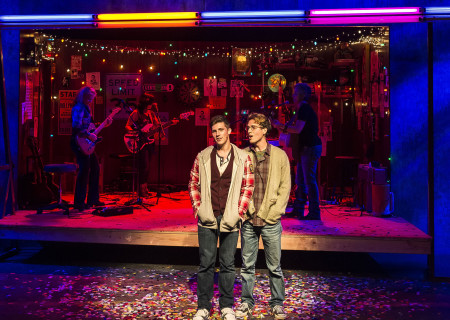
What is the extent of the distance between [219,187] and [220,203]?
145 millimetres

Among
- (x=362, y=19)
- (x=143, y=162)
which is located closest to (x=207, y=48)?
(x=143, y=162)

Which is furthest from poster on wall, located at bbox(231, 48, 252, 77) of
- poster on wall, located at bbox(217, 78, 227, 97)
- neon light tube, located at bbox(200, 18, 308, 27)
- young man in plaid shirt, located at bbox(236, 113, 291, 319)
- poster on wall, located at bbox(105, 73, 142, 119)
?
young man in plaid shirt, located at bbox(236, 113, 291, 319)

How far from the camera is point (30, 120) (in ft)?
26.3

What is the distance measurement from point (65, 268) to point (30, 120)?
9.18 ft

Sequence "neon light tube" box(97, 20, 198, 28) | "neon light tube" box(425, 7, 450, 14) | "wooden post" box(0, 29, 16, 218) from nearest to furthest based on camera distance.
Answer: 1. "neon light tube" box(425, 7, 450, 14)
2. "neon light tube" box(97, 20, 198, 28)
3. "wooden post" box(0, 29, 16, 218)

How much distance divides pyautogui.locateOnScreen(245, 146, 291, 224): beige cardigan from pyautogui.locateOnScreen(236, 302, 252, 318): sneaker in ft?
2.72

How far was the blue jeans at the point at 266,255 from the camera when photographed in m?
4.57

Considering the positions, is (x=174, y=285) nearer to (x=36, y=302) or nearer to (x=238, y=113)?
(x=36, y=302)

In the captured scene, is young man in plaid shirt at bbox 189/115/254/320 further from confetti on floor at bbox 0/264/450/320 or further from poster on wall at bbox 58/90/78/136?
poster on wall at bbox 58/90/78/136

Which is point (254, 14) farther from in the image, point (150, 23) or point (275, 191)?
point (275, 191)

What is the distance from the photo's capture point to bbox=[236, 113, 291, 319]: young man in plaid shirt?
14.9 feet

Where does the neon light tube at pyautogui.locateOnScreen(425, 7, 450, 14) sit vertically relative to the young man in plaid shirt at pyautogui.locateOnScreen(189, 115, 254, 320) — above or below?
Answer: above

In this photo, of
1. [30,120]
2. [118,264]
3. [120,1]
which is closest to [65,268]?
[118,264]

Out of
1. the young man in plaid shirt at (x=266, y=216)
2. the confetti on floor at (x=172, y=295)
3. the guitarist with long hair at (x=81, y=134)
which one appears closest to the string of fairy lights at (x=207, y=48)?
the guitarist with long hair at (x=81, y=134)
